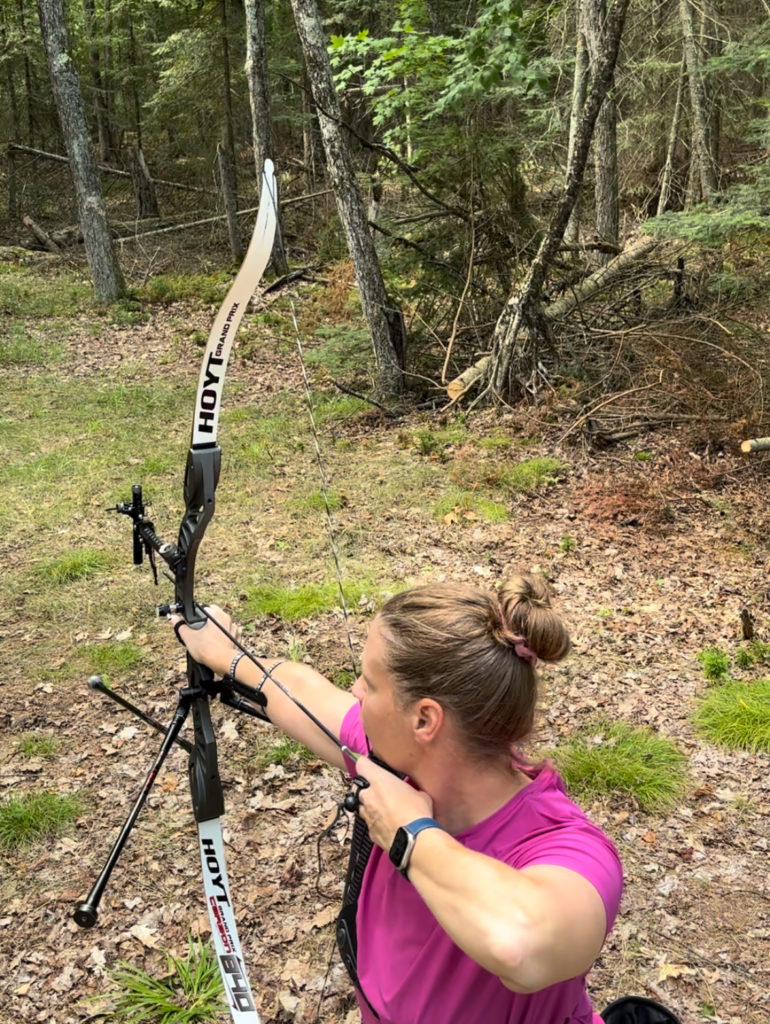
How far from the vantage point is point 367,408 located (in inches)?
352

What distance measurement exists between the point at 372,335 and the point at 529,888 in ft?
26.2

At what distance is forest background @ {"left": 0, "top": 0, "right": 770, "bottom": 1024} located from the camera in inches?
126

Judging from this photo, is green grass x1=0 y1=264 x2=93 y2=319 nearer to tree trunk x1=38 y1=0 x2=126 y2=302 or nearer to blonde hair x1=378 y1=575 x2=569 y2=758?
tree trunk x1=38 y1=0 x2=126 y2=302

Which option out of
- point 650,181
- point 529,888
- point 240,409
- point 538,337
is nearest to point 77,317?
point 240,409

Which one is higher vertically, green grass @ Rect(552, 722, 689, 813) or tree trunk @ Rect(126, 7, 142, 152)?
tree trunk @ Rect(126, 7, 142, 152)

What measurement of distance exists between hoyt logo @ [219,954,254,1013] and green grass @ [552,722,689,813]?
6.21 ft

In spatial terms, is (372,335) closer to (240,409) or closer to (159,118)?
(240,409)

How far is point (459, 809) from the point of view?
1.41m

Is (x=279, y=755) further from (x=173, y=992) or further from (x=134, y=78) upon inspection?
(x=134, y=78)

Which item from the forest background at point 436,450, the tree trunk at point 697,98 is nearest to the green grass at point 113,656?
the forest background at point 436,450

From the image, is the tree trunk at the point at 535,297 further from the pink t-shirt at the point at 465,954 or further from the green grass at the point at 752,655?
the pink t-shirt at the point at 465,954

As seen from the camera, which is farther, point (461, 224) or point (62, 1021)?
point (461, 224)

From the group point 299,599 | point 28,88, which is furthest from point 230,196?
point 299,599

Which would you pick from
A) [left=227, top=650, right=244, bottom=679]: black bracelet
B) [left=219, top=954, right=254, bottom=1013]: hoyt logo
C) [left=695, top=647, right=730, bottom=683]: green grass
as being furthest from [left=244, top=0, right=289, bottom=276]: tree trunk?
[left=219, top=954, right=254, bottom=1013]: hoyt logo
